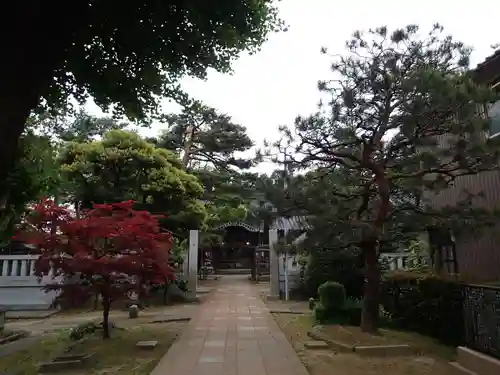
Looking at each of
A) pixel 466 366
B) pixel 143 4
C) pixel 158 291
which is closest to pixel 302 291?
pixel 158 291

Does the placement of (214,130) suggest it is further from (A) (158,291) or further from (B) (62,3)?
(B) (62,3)

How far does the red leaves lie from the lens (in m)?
6.61

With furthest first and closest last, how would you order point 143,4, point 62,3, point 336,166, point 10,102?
point 336,166 → point 143,4 → point 62,3 → point 10,102

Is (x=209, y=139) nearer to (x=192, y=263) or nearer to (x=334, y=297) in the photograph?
(x=192, y=263)

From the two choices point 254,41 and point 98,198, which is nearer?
point 254,41

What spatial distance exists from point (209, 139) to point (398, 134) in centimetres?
1637

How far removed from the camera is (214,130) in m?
22.6

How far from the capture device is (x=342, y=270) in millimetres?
10875

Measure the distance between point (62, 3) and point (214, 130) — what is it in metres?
19.5

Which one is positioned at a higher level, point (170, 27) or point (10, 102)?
point (170, 27)

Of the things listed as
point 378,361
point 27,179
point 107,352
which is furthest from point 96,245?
point 378,361

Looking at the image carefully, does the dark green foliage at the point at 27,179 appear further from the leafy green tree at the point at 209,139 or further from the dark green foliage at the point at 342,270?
the leafy green tree at the point at 209,139

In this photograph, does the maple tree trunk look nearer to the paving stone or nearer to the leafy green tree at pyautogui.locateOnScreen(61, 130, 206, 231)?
the paving stone

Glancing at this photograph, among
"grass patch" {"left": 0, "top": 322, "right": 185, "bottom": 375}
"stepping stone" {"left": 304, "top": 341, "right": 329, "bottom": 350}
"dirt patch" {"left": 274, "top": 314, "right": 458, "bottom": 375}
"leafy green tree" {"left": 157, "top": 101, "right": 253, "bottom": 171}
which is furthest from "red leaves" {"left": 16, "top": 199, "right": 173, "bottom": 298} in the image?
"leafy green tree" {"left": 157, "top": 101, "right": 253, "bottom": 171}
